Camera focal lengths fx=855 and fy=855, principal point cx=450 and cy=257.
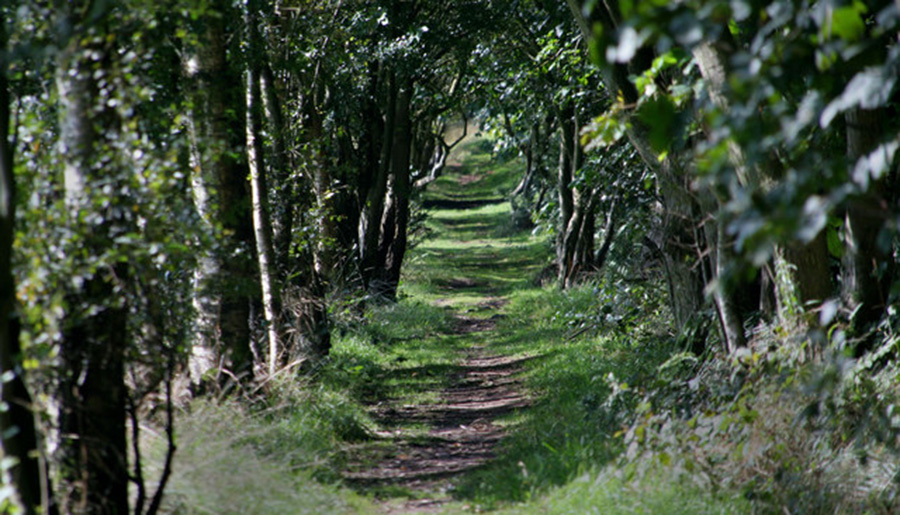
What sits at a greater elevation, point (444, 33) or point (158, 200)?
point (444, 33)

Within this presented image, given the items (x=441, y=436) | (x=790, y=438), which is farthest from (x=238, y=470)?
A: (x=441, y=436)

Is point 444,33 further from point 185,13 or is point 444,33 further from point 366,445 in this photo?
point 185,13

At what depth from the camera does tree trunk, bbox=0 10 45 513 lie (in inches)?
133

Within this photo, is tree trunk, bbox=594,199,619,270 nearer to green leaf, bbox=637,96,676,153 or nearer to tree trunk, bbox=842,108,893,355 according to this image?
tree trunk, bbox=842,108,893,355

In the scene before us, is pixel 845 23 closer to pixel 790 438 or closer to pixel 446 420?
pixel 790 438

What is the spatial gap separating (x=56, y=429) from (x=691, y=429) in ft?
13.0

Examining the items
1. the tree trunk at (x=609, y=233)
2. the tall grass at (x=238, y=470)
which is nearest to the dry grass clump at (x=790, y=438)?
the tall grass at (x=238, y=470)

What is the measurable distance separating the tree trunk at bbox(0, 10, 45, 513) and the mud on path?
2.82 metres

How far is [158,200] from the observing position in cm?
438

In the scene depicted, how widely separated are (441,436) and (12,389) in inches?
204

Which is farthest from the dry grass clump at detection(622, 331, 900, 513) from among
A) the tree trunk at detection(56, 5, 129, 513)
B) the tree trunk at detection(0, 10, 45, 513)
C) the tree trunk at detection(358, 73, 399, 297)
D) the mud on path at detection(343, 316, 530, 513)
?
the tree trunk at detection(358, 73, 399, 297)

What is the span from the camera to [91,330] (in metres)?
4.22

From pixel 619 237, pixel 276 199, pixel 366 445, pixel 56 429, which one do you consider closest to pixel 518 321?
pixel 619 237

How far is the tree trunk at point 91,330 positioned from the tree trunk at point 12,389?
0.97 ft
